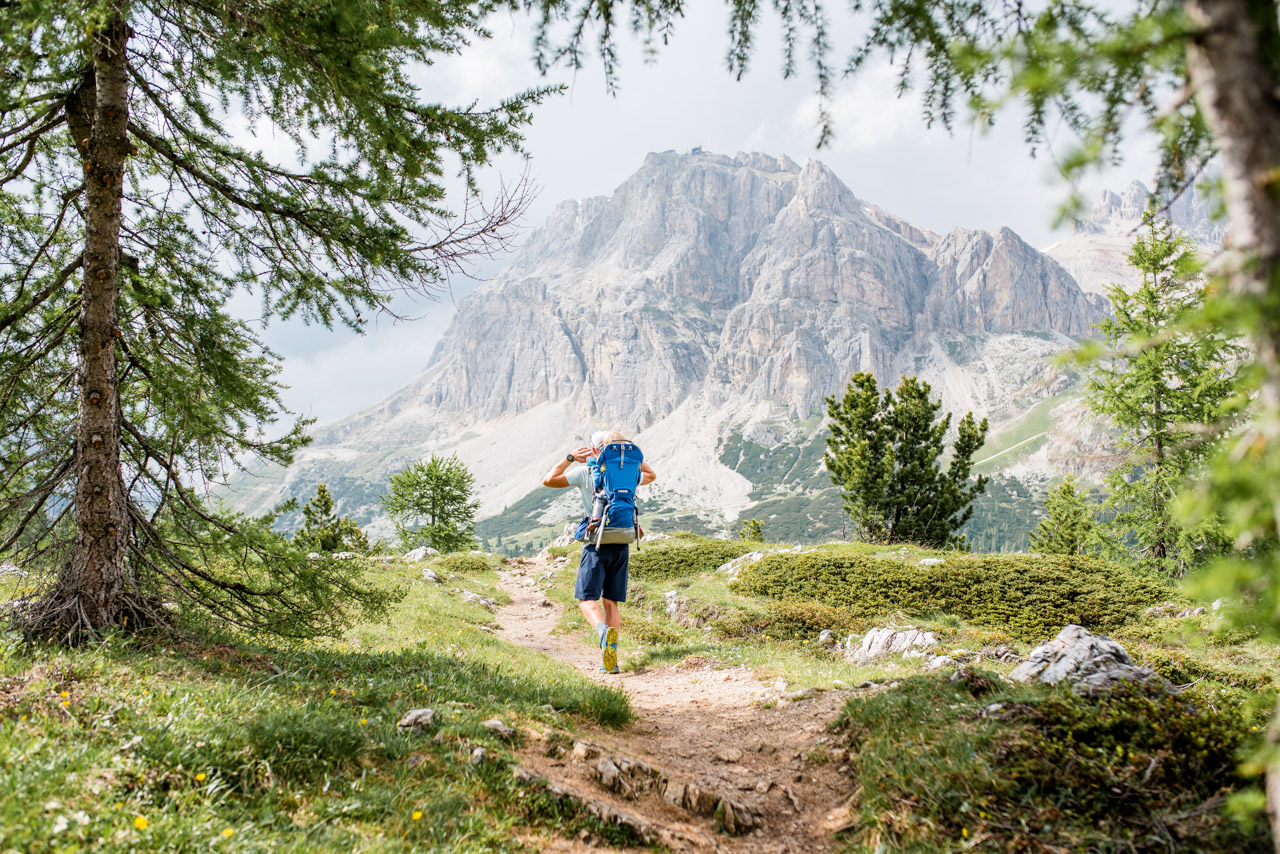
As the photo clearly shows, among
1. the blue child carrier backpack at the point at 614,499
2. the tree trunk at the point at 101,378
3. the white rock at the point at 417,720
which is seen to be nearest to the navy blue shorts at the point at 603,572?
the blue child carrier backpack at the point at 614,499

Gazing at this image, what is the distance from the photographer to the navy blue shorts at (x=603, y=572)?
336 inches

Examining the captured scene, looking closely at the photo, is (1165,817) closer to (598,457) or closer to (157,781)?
(157,781)

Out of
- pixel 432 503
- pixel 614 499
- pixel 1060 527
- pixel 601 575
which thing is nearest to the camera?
pixel 614 499

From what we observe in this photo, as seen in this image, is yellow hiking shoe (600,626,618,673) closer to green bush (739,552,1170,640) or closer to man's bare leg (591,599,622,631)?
man's bare leg (591,599,622,631)

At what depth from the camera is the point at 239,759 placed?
11.6 ft

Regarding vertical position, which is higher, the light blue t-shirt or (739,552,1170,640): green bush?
the light blue t-shirt

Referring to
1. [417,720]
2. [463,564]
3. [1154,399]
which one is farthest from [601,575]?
[463,564]

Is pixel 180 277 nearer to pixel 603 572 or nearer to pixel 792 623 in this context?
pixel 603 572

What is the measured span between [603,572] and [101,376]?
6029mm

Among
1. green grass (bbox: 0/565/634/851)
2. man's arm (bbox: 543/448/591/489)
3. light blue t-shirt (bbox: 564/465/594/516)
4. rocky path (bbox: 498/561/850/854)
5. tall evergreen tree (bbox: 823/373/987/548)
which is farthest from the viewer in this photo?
tall evergreen tree (bbox: 823/373/987/548)

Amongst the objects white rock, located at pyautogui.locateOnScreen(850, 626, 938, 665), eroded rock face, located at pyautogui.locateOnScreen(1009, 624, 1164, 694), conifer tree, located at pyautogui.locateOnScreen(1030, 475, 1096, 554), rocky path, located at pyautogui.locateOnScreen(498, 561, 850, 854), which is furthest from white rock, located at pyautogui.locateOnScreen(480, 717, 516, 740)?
conifer tree, located at pyautogui.locateOnScreen(1030, 475, 1096, 554)

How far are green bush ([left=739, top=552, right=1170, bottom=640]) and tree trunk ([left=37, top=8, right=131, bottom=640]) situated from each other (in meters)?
12.0

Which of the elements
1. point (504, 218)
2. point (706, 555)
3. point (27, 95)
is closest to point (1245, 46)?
point (504, 218)

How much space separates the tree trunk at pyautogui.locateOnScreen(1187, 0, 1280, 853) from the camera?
145 cm
